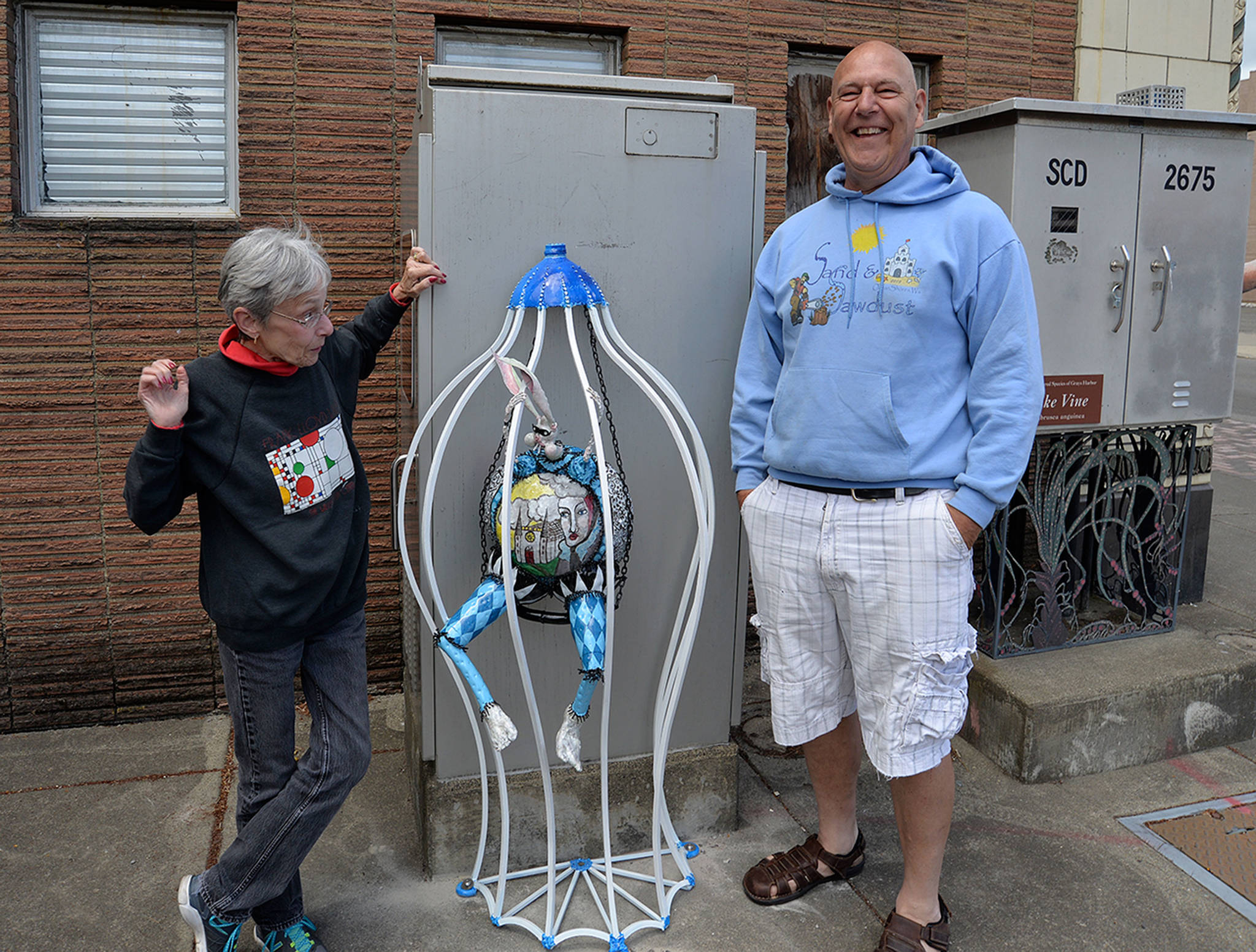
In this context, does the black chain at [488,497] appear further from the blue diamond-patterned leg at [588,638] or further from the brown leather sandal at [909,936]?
the brown leather sandal at [909,936]

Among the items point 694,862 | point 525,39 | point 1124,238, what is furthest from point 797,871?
point 525,39

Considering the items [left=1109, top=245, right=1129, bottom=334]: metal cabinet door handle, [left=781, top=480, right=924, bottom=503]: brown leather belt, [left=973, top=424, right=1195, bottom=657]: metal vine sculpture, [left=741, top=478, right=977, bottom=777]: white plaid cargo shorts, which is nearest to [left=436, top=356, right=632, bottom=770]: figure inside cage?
[left=741, top=478, right=977, bottom=777]: white plaid cargo shorts

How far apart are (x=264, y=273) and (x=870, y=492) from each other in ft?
4.76

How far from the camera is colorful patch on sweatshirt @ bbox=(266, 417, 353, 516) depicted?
2.25 meters

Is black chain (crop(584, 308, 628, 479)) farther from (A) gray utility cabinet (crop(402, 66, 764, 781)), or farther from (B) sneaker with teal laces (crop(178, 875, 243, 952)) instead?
(B) sneaker with teal laces (crop(178, 875, 243, 952))

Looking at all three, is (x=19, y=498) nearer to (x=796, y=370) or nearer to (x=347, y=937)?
(x=347, y=937)

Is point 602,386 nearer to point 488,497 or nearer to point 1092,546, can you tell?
point 488,497

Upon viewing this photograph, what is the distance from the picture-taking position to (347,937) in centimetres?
270

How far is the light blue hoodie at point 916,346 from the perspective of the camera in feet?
7.70

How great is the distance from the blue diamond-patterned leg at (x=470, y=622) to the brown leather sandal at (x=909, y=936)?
117 centimetres

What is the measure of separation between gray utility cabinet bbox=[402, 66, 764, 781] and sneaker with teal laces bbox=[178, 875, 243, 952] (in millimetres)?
678

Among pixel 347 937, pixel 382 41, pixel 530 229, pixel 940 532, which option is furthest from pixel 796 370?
pixel 382 41

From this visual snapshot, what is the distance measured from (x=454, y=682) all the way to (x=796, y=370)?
127 cm

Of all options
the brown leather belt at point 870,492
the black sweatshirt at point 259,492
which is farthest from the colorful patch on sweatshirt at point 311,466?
the brown leather belt at point 870,492
